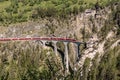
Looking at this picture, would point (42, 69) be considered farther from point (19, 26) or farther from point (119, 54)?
point (19, 26)

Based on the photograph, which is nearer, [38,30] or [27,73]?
[27,73]

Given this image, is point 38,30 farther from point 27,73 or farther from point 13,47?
point 27,73

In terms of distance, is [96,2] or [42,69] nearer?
[42,69]

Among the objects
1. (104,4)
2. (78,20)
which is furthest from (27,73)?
(104,4)

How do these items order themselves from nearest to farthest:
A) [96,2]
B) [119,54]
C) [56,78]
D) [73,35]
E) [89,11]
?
[56,78] → [119,54] → [73,35] → [89,11] → [96,2]

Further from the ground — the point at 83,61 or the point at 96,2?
the point at 96,2

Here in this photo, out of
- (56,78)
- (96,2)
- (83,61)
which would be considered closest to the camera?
(56,78)

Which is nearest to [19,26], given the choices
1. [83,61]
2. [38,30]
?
[38,30]

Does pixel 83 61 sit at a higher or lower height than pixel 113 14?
lower

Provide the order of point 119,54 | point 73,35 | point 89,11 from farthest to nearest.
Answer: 1. point 89,11
2. point 73,35
3. point 119,54
